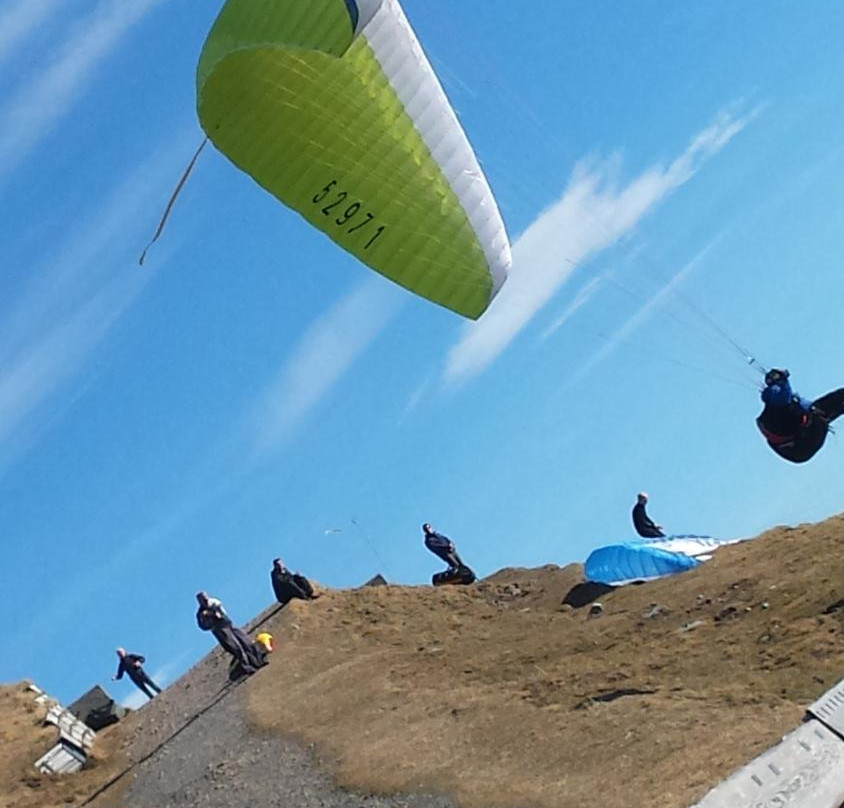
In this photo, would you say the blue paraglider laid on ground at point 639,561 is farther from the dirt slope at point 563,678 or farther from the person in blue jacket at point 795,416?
the person in blue jacket at point 795,416

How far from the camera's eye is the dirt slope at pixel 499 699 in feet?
44.5

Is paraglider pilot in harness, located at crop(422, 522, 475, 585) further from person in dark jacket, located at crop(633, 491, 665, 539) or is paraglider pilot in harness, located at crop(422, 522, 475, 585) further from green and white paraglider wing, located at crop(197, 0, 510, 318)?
green and white paraglider wing, located at crop(197, 0, 510, 318)

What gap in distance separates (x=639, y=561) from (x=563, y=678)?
233 inches

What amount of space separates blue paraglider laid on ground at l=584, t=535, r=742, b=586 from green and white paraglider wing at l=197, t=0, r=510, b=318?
36.9ft

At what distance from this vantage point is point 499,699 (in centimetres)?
1792

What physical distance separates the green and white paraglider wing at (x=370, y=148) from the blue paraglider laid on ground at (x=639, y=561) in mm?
11246

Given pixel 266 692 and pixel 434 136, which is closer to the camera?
pixel 434 136

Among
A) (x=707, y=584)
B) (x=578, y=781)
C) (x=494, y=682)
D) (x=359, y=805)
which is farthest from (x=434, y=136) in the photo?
(x=707, y=584)

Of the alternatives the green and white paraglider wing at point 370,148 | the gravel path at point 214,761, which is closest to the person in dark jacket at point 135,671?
the gravel path at point 214,761

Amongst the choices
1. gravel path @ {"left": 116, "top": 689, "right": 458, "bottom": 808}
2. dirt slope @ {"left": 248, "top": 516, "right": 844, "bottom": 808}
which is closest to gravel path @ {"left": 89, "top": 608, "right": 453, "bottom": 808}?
gravel path @ {"left": 116, "top": 689, "right": 458, "bottom": 808}

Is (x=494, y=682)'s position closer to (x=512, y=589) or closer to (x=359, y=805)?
(x=359, y=805)

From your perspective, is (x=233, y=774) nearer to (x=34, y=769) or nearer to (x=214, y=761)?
(x=214, y=761)

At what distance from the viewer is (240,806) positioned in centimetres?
1717

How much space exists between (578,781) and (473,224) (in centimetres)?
639
